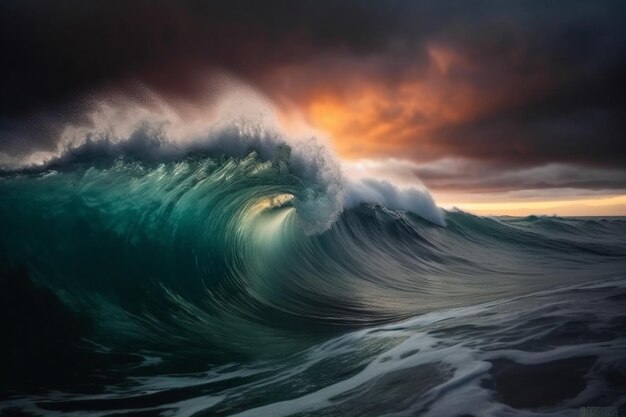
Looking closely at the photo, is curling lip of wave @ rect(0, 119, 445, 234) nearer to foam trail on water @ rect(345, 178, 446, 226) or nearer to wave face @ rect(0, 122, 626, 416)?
wave face @ rect(0, 122, 626, 416)

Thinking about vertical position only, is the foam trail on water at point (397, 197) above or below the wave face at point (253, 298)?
above

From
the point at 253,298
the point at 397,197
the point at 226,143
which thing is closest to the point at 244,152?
the point at 226,143

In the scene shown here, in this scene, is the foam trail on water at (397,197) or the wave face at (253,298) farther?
the foam trail on water at (397,197)

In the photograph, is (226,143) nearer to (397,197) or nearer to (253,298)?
(253,298)

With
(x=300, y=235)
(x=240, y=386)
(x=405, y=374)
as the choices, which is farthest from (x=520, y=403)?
(x=300, y=235)

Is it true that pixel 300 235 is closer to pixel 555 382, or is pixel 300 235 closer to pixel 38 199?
pixel 38 199

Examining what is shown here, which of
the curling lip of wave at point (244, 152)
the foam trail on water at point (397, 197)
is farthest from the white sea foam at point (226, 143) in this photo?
the foam trail on water at point (397, 197)

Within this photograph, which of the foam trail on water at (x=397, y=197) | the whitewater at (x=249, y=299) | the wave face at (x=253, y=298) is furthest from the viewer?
the foam trail on water at (x=397, y=197)

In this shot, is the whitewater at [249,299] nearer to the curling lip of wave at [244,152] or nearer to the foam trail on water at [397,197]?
the curling lip of wave at [244,152]
